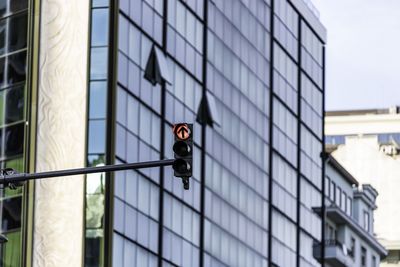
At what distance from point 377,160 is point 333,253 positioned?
57.2 meters

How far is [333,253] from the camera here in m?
95.1

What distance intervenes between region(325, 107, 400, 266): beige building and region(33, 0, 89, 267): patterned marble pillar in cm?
8495

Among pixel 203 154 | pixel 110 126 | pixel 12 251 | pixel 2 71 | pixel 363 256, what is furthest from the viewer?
pixel 363 256

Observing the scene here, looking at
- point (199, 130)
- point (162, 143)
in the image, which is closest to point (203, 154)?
point (199, 130)

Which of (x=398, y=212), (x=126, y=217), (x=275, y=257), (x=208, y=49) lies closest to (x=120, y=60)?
(x=126, y=217)

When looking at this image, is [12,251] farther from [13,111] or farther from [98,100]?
[98,100]

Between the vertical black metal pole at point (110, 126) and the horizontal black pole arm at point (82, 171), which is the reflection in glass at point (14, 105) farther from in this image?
the horizontal black pole arm at point (82, 171)

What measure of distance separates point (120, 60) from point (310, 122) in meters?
32.0

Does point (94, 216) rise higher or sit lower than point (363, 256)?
lower

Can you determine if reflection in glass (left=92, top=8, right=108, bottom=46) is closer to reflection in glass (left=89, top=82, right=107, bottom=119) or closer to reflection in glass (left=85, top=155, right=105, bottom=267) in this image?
reflection in glass (left=89, top=82, right=107, bottom=119)

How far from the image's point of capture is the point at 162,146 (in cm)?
6475

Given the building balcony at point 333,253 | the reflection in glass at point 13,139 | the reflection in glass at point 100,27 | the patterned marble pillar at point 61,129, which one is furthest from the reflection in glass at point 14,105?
the building balcony at point 333,253

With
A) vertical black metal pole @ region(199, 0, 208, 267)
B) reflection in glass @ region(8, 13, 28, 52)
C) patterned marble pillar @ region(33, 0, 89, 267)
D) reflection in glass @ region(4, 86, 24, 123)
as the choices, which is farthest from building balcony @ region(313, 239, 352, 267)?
reflection in glass @ region(8, 13, 28, 52)

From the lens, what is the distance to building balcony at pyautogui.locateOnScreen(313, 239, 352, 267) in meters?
91.6
